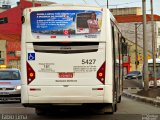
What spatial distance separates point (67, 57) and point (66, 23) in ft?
3.17

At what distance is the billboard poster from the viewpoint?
14422mm

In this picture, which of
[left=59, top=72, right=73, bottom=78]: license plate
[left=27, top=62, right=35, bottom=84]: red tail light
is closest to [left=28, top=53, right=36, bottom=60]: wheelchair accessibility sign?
[left=27, top=62, right=35, bottom=84]: red tail light

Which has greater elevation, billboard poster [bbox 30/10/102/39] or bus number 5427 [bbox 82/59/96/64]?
billboard poster [bbox 30/10/102/39]

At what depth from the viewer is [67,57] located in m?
14.4

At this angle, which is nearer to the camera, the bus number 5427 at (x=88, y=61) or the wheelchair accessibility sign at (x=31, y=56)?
the bus number 5427 at (x=88, y=61)

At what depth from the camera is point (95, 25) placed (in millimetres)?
14422

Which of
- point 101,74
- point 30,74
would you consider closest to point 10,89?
point 30,74

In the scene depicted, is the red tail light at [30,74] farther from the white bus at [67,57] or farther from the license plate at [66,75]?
the license plate at [66,75]

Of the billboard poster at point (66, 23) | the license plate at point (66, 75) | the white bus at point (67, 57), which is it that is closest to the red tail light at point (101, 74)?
the white bus at point (67, 57)

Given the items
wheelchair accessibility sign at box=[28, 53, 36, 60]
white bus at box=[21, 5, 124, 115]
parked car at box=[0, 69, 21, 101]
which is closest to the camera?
white bus at box=[21, 5, 124, 115]

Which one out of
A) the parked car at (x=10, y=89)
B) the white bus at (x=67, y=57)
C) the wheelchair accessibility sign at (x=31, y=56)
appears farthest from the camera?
the parked car at (x=10, y=89)

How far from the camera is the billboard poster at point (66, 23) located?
47.3ft

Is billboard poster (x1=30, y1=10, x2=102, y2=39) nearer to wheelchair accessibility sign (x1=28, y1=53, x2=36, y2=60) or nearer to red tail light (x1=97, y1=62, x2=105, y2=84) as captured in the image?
wheelchair accessibility sign (x1=28, y1=53, x2=36, y2=60)

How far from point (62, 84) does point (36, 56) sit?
1087mm
